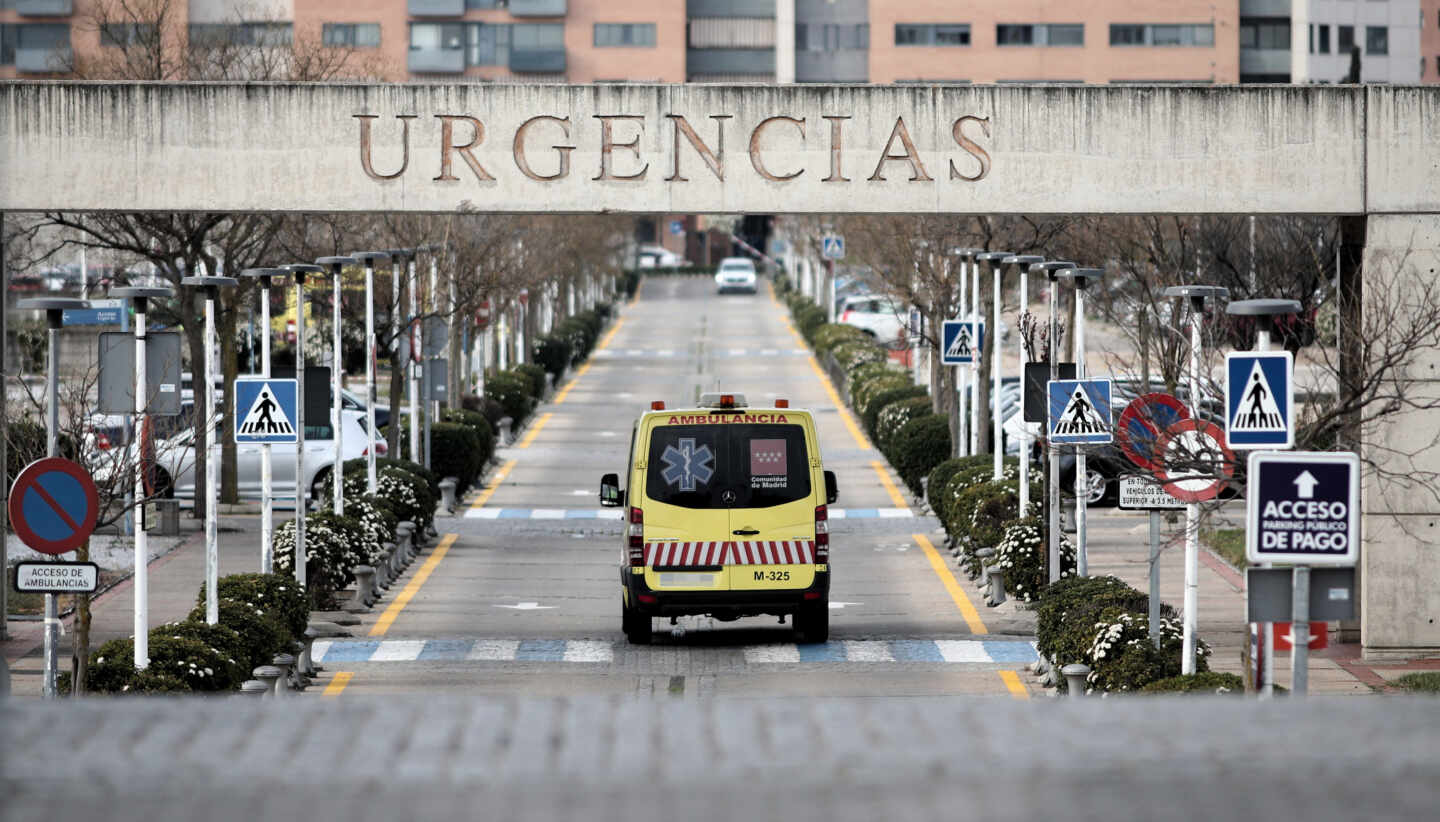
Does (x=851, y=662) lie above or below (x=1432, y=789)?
below

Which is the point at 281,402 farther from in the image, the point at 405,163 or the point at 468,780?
the point at 468,780

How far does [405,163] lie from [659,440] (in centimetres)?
338

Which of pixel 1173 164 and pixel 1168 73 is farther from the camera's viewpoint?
pixel 1168 73

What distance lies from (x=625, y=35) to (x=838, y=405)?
54.1m

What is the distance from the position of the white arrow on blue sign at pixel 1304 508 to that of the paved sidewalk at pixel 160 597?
10268 millimetres

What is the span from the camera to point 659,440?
19703 mm

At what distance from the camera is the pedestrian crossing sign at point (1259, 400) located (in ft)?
40.4

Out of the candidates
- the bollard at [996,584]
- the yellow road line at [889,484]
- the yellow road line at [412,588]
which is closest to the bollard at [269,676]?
the yellow road line at [412,588]

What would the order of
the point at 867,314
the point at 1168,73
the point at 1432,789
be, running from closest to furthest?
the point at 1432,789 < the point at 867,314 < the point at 1168,73

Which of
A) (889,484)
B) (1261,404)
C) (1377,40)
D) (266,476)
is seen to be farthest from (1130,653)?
(1377,40)

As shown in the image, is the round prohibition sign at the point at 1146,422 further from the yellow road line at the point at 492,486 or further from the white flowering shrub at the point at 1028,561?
the yellow road line at the point at 492,486

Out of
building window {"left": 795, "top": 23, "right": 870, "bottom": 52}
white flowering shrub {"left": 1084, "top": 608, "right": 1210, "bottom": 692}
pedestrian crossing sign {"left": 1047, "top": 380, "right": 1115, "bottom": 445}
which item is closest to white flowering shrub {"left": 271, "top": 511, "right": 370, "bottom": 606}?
pedestrian crossing sign {"left": 1047, "top": 380, "right": 1115, "bottom": 445}

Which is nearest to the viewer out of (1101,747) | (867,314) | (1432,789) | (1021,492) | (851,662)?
(1432,789)

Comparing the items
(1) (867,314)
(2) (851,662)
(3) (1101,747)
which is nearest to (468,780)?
(3) (1101,747)
